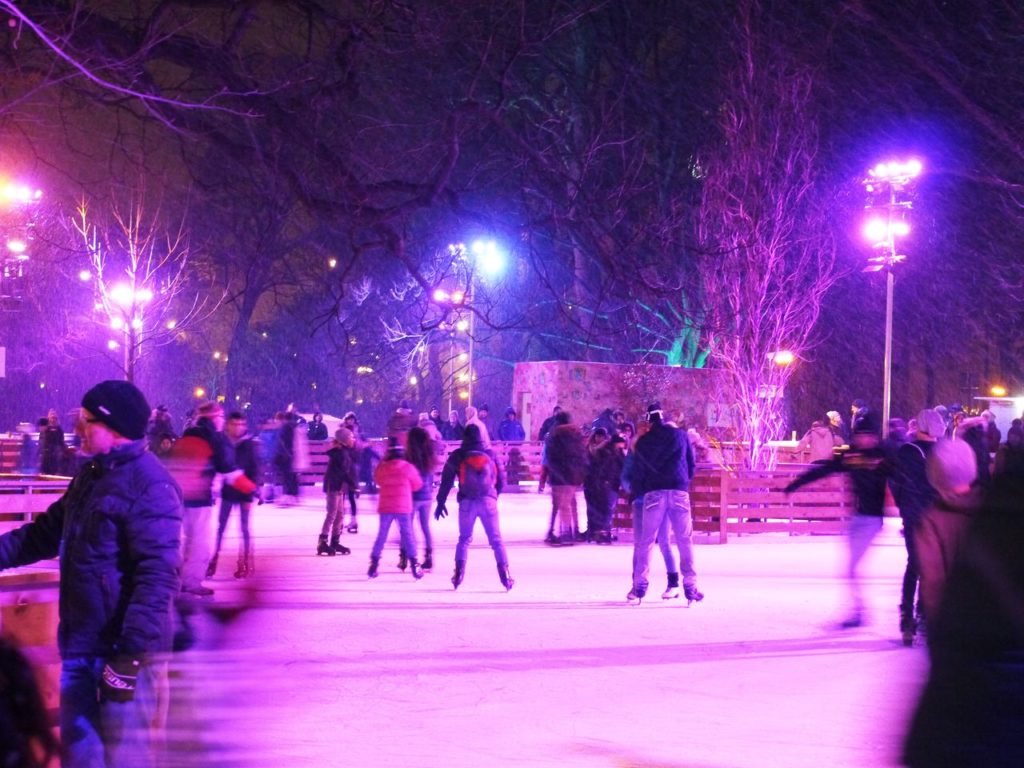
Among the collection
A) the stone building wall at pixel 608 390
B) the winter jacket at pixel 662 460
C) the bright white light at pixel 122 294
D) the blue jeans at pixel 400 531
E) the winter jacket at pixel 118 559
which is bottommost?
the blue jeans at pixel 400 531

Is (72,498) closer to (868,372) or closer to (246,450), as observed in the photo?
(246,450)

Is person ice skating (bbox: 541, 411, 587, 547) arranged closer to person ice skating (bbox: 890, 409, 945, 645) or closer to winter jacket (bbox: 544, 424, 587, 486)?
winter jacket (bbox: 544, 424, 587, 486)

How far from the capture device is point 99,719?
407 cm

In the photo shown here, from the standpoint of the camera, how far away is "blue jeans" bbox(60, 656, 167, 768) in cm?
404

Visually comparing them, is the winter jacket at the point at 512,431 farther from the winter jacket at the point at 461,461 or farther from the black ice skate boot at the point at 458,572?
the black ice skate boot at the point at 458,572

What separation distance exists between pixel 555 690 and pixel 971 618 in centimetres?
547

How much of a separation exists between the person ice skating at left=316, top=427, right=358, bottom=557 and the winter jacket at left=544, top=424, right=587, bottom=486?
3.11 metres

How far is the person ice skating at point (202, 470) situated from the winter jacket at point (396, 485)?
2.44 m

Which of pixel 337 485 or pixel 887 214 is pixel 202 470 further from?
pixel 887 214

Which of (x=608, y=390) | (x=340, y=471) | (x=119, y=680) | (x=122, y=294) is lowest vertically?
(x=119, y=680)

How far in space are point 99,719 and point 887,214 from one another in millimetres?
22801

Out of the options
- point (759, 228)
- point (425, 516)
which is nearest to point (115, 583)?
point (425, 516)

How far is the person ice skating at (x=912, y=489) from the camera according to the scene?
1005cm

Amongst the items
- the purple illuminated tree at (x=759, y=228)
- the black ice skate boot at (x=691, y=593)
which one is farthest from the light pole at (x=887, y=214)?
the black ice skate boot at (x=691, y=593)
